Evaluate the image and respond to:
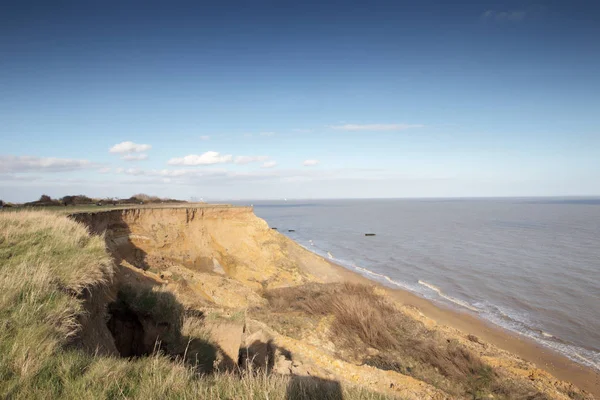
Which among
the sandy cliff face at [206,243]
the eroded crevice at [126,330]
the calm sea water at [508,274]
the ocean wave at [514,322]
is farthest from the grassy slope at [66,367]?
the calm sea water at [508,274]

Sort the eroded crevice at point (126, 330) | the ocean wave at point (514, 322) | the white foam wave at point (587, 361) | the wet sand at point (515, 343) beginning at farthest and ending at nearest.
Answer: the ocean wave at point (514, 322)
the white foam wave at point (587, 361)
the wet sand at point (515, 343)
the eroded crevice at point (126, 330)

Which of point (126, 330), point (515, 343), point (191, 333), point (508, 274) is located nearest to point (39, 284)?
point (126, 330)

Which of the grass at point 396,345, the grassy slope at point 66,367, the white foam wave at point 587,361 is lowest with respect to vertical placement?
the white foam wave at point 587,361

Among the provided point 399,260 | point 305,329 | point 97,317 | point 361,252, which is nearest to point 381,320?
point 305,329

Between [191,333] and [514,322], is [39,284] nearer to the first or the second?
[191,333]

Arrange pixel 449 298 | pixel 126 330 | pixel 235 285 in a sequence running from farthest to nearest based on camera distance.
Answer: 1. pixel 449 298
2. pixel 235 285
3. pixel 126 330

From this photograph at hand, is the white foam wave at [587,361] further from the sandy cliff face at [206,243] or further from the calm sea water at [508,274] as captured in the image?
the sandy cliff face at [206,243]

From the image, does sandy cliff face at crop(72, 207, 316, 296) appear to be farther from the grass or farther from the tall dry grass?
the tall dry grass
